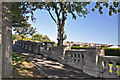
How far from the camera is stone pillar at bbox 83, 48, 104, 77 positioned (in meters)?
5.86

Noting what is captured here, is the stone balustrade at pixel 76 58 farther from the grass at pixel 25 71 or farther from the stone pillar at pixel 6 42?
the stone pillar at pixel 6 42

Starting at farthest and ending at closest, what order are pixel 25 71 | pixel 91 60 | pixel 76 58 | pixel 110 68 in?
1. pixel 76 58
2. pixel 91 60
3. pixel 25 71
4. pixel 110 68

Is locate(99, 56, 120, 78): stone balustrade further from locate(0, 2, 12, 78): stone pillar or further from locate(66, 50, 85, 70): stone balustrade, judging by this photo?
locate(0, 2, 12, 78): stone pillar

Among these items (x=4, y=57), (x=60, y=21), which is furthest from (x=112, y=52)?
(x=4, y=57)

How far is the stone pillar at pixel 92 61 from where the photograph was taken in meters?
5.86

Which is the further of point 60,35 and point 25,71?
point 60,35

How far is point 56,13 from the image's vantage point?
1418cm

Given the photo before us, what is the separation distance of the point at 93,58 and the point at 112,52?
39.8 ft

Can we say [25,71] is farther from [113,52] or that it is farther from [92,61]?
[113,52]

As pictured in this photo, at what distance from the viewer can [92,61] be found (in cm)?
618

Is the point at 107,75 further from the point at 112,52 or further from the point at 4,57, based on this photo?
the point at 112,52

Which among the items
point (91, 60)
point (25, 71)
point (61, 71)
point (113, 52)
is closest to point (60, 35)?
point (61, 71)

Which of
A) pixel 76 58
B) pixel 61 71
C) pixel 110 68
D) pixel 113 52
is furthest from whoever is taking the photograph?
pixel 113 52

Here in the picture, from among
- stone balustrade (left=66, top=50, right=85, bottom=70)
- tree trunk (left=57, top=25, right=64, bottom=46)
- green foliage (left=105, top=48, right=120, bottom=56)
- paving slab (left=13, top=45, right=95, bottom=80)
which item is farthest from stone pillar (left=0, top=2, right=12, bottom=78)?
green foliage (left=105, top=48, right=120, bottom=56)
